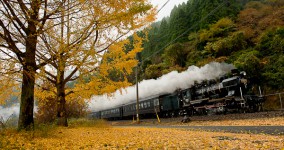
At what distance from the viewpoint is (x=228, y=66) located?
23.1 meters

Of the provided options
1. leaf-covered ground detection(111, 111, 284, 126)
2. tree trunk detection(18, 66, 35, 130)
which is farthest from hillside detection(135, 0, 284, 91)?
tree trunk detection(18, 66, 35, 130)

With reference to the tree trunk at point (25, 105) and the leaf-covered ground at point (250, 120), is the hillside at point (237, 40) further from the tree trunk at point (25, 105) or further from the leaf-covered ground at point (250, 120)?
the tree trunk at point (25, 105)

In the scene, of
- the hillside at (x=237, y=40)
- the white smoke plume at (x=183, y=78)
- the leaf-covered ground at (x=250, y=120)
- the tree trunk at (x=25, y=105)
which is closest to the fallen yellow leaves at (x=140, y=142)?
the tree trunk at (x=25, y=105)

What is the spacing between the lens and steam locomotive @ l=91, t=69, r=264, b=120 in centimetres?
1562

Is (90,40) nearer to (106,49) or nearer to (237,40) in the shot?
(106,49)

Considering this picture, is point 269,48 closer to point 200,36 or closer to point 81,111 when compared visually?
point 200,36

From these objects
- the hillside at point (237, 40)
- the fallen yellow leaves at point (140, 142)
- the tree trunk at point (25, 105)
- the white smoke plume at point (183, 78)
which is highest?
the hillside at point (237, 40)

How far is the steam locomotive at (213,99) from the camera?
51.3ft

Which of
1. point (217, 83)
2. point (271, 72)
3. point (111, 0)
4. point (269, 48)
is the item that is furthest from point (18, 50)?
point (269, 48)

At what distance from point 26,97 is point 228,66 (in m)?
20.2

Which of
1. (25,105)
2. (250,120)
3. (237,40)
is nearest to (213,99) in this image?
(250,120)

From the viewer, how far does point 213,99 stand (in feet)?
54.2

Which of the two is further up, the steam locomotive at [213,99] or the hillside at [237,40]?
the hillside at [237,40]

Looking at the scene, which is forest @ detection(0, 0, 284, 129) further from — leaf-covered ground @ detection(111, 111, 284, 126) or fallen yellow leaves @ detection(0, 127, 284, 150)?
leaf-covered ground @ detection(111, 111, 284, 126)
